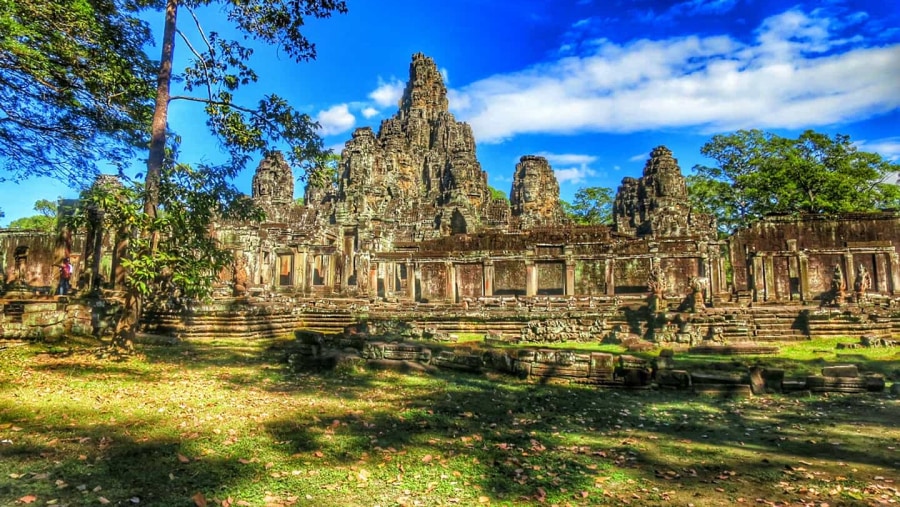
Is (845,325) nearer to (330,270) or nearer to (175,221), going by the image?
(175,221)

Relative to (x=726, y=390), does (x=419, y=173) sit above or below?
above

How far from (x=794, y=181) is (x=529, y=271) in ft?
71.7

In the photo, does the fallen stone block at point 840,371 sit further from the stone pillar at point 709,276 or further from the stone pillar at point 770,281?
the stone pillar at point 770,281

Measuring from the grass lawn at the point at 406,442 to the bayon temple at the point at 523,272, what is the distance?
3.94 metres

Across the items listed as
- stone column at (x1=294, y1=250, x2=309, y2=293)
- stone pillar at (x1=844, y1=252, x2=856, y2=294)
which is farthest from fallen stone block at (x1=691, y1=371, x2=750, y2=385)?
stone column at (x1=294, y1=250, x2=309, y2=293)

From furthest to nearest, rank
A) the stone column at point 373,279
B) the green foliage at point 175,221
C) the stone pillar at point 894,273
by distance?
the stone column at point 373,279, the stone pillar at point 894,273, the green foliage at point 175,221

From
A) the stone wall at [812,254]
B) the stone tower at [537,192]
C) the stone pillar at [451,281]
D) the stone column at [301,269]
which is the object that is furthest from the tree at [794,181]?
the stone column at [301,269]

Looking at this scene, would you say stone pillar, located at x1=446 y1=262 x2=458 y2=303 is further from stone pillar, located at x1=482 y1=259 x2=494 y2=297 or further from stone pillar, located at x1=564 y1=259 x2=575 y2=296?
stone pillar, located at x1=564 y1=259 x2=575 y2=296

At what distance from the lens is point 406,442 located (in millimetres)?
Answer: 5414

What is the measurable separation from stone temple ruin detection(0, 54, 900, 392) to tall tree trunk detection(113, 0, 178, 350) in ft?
6.18

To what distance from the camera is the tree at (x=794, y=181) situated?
3312cm

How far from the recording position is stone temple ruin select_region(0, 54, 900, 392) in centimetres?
1673

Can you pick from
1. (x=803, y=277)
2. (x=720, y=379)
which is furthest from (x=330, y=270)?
(x=803, y=277)

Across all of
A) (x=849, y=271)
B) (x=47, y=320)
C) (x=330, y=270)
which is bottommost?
(x=47, y=320)
